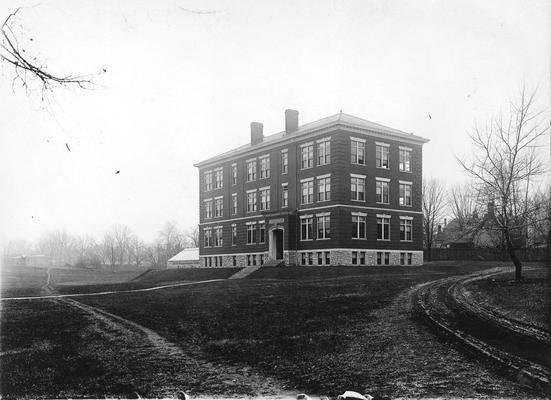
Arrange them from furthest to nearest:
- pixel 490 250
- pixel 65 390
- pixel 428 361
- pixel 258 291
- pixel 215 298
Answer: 1. pixel 490 250
2. pixel 258 291
3. pixel 215 298
4. pixel 428 361
5. pixel 65 390

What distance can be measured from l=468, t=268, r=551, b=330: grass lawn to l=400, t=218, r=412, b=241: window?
20827 mm

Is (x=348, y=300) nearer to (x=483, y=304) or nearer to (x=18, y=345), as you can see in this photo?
(x=483, y=304)

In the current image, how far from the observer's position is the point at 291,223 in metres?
43.0

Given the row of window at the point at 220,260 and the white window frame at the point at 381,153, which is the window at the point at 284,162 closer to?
the white window frame at the point at 381,153

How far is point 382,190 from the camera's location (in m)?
41.3

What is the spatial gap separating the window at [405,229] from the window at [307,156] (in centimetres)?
A: 878

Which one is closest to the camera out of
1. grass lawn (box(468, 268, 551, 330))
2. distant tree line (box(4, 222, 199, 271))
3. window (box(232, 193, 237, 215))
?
grass lawn (box(468, 268, 551, 330))

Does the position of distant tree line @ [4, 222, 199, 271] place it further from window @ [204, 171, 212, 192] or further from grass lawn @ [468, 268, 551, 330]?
grass lawn @ [468, 268, 551, 330]

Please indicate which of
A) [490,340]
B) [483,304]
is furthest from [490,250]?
[490,340]

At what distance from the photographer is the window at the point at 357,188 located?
3969cm

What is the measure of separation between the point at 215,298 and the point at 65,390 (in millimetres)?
12664

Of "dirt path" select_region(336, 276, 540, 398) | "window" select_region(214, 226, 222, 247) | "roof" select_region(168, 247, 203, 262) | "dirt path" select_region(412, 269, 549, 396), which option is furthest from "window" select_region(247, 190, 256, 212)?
"dirt path" select_region(336, 276, 540, 398)

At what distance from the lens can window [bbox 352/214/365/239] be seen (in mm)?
39594

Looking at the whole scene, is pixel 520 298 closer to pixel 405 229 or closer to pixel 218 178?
pixel 405 229
